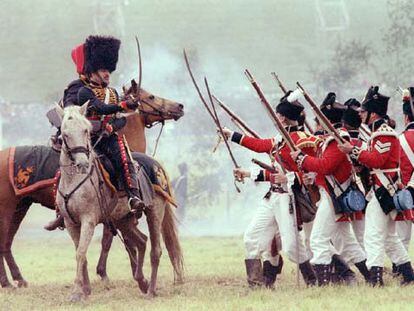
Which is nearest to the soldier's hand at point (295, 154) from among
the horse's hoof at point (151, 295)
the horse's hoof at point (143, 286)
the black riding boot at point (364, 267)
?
the black riding boot at point (364, 267)

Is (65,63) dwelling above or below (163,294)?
above

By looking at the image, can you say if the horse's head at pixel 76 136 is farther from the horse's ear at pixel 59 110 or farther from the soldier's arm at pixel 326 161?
the soldier's arm at pixel 326 161

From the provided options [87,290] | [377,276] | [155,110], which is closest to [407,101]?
[377,276]

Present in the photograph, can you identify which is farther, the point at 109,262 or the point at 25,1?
the point at 25,1

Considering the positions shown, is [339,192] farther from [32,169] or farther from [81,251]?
[32,169]

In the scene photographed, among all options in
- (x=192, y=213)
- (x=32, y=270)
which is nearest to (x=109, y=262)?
(x=32, y=270)

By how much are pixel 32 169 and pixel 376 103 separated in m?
3.89

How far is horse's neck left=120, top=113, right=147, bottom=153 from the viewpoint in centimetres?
1303

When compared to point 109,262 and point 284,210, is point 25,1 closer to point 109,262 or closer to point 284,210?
point 109,262

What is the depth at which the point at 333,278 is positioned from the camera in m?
11.9

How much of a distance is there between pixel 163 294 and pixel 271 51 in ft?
109

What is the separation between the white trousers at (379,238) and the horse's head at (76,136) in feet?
9.00

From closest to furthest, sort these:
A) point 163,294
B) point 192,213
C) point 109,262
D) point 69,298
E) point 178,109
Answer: point 69,298
point 163,294
point 178,109
point 109,262
point 192,213

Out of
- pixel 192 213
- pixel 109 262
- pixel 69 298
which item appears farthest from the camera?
pixel 192 213
